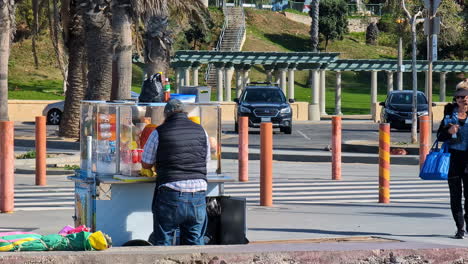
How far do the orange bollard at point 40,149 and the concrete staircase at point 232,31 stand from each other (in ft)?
180

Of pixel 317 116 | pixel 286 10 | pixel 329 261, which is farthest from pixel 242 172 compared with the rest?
pixel 286 10

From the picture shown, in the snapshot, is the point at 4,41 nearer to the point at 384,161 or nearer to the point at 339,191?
the point at 339,191

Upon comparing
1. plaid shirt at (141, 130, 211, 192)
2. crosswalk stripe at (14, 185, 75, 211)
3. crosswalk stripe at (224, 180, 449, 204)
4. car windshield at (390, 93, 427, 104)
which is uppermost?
car windshield at (390, 93, 427, 104)

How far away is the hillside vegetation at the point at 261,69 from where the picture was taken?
211ft

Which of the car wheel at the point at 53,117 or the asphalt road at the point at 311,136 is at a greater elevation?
the car wheel at the point at 53,117

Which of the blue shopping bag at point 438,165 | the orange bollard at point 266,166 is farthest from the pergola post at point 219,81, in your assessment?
the blue shopping bag at point 438,165

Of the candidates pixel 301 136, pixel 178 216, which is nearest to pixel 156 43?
pixel 301 136

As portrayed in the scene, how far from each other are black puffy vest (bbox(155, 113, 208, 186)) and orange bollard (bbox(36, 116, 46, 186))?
29.4 feet

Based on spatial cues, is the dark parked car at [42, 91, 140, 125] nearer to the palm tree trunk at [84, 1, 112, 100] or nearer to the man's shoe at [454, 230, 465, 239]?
the palm tree trunk at [84, 1, 112, 100]

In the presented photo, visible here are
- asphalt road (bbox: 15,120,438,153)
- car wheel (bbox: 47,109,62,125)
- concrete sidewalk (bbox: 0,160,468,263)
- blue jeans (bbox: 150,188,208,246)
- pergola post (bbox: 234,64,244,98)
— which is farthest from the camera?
pergola post (bbox: 234,64,244,98)

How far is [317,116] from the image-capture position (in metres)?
50.6

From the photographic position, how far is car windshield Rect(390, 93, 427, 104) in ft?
125

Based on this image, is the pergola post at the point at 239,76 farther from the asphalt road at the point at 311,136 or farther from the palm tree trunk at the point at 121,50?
the palm tree trunk at the point at 121,50

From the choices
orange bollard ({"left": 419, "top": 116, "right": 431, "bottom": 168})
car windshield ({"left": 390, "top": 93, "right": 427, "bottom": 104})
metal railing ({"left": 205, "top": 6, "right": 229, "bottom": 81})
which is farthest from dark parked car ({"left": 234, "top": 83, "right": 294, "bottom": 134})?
metal railing ({"left": 205, "top": 6, "right": 229, "bottom": 81})
